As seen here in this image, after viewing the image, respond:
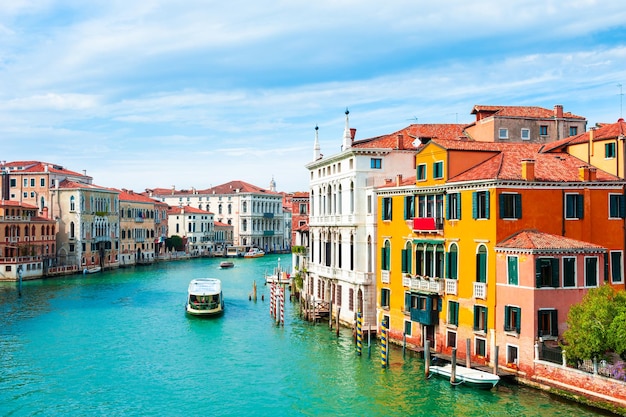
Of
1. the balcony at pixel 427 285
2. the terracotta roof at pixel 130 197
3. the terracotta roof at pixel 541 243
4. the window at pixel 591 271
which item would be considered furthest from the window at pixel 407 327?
the terracotta roof at pixel 130 197

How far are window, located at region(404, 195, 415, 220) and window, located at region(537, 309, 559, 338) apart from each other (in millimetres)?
5834

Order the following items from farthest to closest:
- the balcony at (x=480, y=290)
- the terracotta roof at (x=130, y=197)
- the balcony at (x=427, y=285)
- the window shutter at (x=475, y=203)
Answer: the terracotta roof at (x=130, y=197)
the balcony at (x=427, y=285)
the window shutter at (x=475, y=203)
the balcony at (x=480, y=290)

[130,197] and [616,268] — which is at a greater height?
[130,197]

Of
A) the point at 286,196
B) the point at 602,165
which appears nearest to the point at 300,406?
the point at 602,165

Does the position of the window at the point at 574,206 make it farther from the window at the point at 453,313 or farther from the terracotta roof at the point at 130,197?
the terracotta roof at the point at 130,197

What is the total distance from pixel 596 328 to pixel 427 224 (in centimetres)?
644

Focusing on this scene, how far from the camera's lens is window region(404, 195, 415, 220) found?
21625 mm

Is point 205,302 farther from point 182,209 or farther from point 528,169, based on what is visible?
point 182,209

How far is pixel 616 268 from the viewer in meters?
19.0

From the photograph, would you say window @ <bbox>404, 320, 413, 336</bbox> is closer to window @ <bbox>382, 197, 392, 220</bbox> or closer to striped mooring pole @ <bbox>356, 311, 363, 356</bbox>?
striped mooring pole @ <bbox>356, 311, 363, 356</bbox>

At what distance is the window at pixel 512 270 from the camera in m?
17.2

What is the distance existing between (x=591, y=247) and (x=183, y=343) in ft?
45.9

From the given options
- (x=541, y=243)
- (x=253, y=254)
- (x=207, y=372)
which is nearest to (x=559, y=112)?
(x=541, y=243)

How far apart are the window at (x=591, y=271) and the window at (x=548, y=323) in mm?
1284
